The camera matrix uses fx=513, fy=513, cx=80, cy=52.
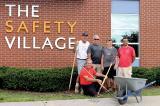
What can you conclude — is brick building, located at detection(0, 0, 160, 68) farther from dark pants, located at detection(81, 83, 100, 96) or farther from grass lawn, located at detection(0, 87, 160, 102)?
dark pants, located at detection(81, 83, 100, 96)

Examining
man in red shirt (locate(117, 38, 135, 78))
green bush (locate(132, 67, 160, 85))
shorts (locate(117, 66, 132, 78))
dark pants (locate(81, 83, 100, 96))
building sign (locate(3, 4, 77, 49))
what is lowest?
dark pants (locate(81, 83, 100, 96))

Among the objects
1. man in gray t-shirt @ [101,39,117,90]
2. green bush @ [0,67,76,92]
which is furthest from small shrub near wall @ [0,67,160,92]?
man in gray t-shirt @ [101,39,117,90]

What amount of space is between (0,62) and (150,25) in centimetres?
592

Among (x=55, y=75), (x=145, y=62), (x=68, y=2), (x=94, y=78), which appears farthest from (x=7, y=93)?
(x=145, y=62)

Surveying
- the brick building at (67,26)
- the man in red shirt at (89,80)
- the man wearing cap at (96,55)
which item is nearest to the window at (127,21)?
the brick building at (67,26)

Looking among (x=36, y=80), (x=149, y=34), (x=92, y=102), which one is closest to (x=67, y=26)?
(x=36, y=80)

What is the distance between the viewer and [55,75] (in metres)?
17.3

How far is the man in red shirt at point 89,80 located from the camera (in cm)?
1563

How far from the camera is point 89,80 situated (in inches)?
616

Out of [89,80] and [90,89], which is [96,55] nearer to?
[89,80]

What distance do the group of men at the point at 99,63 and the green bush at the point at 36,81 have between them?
877 millimetres

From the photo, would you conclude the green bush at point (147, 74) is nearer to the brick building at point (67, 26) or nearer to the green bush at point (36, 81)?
the brick building at point (67, 26)

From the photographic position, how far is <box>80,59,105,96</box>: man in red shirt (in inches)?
615

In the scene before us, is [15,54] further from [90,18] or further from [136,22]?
[136,22]
